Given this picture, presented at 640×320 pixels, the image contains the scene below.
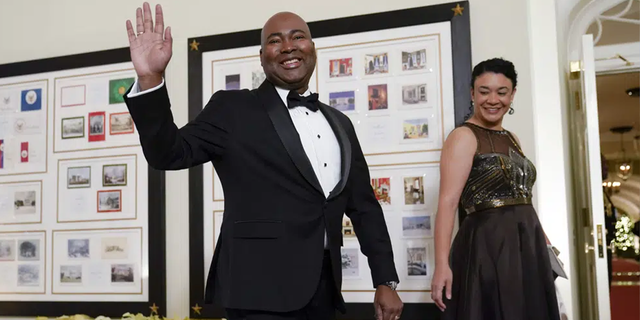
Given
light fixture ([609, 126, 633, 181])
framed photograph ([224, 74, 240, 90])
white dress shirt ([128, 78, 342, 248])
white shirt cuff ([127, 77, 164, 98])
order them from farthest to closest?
light fixture ([609, 126, 633, 181]) → framed photograph ([224, 74, 240, 90]) → white dress shirt ([128, 78, 342, 248]) → white shirt cuff ([127, 77, 164, 98])

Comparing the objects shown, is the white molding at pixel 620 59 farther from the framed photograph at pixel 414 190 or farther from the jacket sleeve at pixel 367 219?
the jacket sleeve at pixel 367 219

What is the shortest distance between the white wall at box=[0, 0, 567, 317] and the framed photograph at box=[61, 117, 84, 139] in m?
0.38

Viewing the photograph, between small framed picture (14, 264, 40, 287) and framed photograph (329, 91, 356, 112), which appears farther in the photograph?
small framed picture (14, 264, 40, 287)

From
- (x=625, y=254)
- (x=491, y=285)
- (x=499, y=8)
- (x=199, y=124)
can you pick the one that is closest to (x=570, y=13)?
(x=499, y=8)

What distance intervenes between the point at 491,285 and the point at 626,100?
21.3 ft

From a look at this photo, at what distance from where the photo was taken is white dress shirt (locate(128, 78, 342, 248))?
1605mm

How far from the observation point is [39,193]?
11.1ft

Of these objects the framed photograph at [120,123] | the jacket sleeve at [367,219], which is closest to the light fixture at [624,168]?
the framed photograph at [120,123]

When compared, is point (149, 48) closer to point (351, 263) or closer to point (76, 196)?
point (351, 263)

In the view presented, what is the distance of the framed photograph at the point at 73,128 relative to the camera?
10.9 ft

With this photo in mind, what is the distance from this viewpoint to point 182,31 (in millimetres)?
3244

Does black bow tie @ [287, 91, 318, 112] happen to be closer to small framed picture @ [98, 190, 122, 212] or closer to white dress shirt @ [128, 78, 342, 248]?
white dress shirt @ [128, 78, 342, 248]

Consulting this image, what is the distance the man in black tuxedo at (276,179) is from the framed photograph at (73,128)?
193 centimetres

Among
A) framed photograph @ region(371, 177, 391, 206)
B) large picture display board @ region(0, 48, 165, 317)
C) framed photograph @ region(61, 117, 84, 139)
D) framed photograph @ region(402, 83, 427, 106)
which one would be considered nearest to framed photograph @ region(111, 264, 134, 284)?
large picture display board @ region(0, 48, 165, 317)
